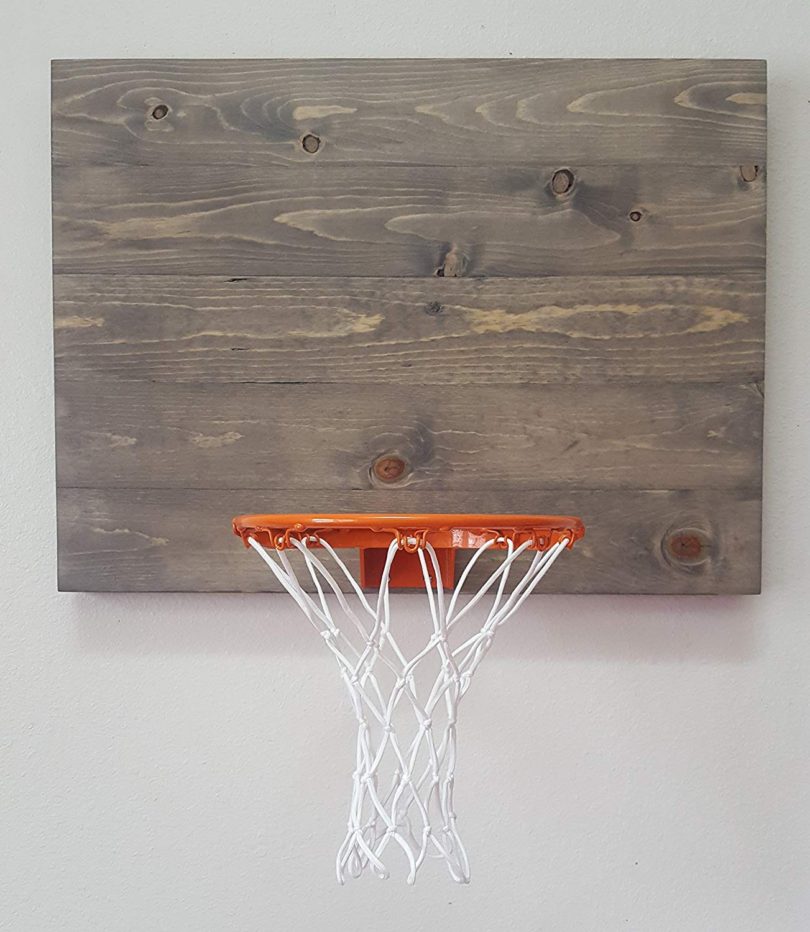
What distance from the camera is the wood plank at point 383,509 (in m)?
1.11

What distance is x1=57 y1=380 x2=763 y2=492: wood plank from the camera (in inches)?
43.9

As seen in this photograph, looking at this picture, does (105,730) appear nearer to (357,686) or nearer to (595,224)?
(357,686)

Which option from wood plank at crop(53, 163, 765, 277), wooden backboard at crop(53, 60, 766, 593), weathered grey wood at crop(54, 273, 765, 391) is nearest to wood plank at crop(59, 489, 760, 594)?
wooden backboard at crop(53, 60, 766, 593)

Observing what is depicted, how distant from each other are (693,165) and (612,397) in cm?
32

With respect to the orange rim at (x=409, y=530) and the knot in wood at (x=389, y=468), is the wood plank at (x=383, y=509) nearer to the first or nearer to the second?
the knot in wood at (x=389, y=468)

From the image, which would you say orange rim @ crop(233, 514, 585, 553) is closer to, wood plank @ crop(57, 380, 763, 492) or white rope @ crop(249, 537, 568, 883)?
white rope @ crop(249, 537, 568, 883)

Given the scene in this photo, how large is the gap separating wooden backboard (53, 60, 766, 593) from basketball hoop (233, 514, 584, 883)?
0.13 meters

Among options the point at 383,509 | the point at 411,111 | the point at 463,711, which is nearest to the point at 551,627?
the point at 463,711

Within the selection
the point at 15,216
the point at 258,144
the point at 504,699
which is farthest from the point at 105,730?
the point at 258,144

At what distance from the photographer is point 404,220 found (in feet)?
3.67

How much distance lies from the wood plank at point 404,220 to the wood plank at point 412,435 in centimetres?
16

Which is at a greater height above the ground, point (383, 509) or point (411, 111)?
point (411, 111)

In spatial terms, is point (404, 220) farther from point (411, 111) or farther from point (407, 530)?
point (407, 530)

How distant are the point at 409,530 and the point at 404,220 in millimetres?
451
